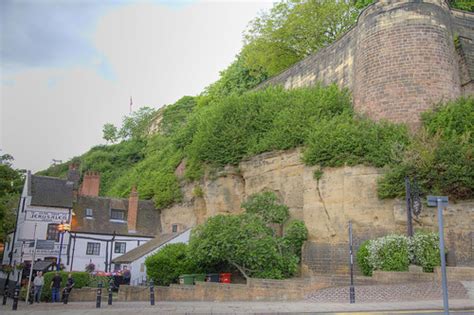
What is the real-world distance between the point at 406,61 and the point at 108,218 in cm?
2547

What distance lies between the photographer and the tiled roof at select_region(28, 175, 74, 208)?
108 feet

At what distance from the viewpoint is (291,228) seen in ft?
74.2

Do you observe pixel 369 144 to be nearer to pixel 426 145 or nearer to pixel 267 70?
pixel 426 145

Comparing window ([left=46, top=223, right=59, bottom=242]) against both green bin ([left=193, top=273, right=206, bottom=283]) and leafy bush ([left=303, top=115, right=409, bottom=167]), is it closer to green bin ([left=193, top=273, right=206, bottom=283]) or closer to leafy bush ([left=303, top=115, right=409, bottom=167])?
green bin ([left=193, top=273, right=206, bottom=283])

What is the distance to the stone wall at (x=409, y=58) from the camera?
23094 mm

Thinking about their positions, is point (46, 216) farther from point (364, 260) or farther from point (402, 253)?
point (402, 253)

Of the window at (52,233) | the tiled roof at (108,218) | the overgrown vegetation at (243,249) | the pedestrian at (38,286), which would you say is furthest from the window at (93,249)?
the overgrown vegetation at (243,249)

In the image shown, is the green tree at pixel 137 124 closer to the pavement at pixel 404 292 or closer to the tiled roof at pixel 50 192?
the tiled roof at pixel 50 192

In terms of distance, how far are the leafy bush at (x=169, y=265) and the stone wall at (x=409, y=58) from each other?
12.7 meters

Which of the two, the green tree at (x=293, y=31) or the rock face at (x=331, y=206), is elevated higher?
the green tree at (x=293, y=31)

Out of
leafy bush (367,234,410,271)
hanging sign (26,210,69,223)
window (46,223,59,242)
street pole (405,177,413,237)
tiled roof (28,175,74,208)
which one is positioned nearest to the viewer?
leafy bush (367,234,410,271)

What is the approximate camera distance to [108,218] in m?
36.1

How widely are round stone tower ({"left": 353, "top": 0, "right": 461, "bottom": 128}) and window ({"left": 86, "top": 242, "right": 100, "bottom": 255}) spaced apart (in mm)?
22081

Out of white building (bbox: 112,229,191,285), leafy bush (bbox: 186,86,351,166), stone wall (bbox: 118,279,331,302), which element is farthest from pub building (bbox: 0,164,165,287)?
stone wall (bbox: 118,279,331,302)
